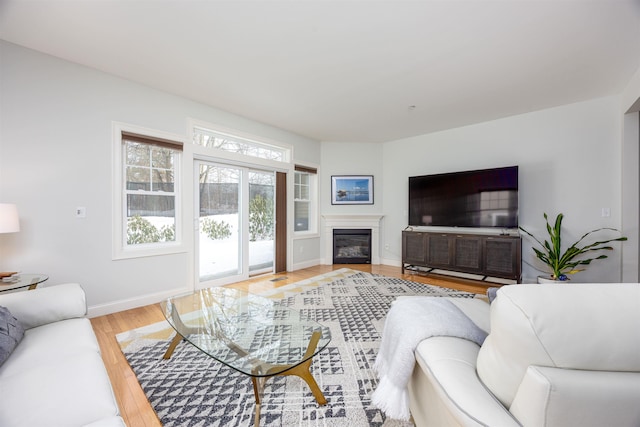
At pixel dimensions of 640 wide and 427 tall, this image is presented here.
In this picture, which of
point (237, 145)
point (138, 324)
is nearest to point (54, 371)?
point (138, 324)

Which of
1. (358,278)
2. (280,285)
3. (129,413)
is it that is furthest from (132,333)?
(358,278)

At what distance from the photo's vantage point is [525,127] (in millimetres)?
4086

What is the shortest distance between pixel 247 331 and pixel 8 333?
3.87 feet

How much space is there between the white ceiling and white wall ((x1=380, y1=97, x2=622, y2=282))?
0.34 metres

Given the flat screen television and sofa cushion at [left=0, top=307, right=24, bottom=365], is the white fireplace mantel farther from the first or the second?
sofa cushion at [left=0, top=307, right=24, bottom=365]

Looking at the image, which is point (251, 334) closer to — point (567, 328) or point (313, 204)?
point (567, 328)

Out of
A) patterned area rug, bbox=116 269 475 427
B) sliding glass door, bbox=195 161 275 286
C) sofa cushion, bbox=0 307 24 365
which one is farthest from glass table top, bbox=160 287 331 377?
sliding glass door, bbox=195 161 275 286

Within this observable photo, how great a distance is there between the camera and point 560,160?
3838 millimetres

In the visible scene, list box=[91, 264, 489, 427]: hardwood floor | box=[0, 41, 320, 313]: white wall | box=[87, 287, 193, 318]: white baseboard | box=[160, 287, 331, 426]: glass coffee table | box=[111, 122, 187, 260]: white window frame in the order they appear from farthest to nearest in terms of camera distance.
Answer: box=[111, 122, 187, 260]: white window frame, box=[87, 287, 193, 318]: white baseboard, box=[0, 41, 320, 313]: white wall, box=[91, 264, 489, 427]: hardwood floor, box=[160, 287, 331, 426]: glass coffee table

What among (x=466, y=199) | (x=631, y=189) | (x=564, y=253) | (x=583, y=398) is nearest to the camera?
(x=583, y=398)

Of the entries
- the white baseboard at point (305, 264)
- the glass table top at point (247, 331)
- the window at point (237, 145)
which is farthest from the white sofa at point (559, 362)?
the white baseboard at point (305, 264)

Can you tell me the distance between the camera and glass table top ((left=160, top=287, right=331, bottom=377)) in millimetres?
1455

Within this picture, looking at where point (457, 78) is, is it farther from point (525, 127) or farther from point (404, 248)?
point (404, 248)

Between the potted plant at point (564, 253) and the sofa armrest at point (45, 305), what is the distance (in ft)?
15.9
